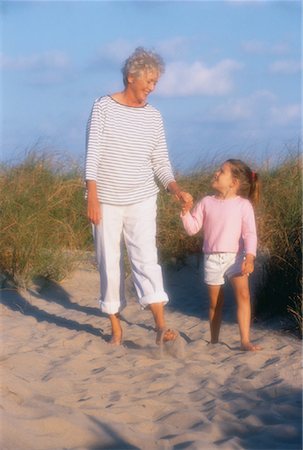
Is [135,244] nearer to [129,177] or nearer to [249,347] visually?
[129,177]

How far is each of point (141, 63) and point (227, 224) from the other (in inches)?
49.5

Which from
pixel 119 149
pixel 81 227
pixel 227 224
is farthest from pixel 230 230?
pixel 81 227

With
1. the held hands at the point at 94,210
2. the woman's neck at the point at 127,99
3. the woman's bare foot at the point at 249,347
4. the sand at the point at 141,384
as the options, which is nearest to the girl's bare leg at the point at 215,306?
the sand at the point at 141,384

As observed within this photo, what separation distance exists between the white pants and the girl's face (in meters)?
0.47

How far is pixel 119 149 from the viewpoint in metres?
5.88

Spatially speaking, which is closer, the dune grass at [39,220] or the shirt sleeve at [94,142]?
the shirt sleeve at [94,142]

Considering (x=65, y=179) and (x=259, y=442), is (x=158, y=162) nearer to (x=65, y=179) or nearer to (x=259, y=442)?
(x=259, y=442)

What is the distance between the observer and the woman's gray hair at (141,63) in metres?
5.85

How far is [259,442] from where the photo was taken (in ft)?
13.4

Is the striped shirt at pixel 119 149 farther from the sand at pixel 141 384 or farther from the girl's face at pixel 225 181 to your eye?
the sand at pixel 141 384

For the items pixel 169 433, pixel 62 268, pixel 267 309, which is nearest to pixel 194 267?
pixel 62 268

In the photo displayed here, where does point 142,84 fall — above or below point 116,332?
above

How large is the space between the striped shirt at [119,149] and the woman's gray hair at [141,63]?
0.77ft

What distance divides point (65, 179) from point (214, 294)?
4.88m
